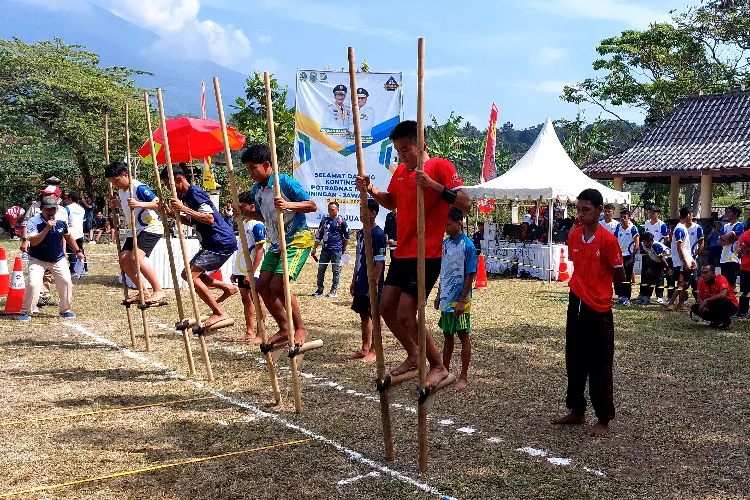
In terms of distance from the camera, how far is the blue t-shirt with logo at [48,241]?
35.9ft

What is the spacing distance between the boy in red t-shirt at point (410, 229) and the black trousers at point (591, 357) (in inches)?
43.8

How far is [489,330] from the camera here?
10602mm

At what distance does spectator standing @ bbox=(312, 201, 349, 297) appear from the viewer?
14.2 meters

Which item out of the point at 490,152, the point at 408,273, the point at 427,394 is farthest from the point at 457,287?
the point at 490,152

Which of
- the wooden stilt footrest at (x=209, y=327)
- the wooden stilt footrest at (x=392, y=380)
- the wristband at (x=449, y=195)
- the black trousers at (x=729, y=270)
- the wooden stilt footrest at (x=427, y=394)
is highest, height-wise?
the wristband at (x=449, y=195)

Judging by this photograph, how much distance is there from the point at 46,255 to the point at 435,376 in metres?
7.98

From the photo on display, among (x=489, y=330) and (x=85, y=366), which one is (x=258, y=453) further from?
(x=489, y=330)

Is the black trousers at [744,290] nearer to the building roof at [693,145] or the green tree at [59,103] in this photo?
the building roof at [693,145]

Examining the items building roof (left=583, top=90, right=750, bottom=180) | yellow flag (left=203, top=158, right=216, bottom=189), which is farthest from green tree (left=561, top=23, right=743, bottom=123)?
yellow flag (left=203, top=158, right=216, bottom=189)

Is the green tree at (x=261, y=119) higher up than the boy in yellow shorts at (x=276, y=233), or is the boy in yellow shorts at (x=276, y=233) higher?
the green tree at (x=261, y=119)

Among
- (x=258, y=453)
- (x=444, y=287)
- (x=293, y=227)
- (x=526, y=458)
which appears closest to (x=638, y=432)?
(x=526, y=458)

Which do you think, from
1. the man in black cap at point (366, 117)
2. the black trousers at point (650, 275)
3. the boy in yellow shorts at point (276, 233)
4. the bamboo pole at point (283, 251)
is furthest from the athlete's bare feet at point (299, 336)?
the black trousers at point (650, 275)

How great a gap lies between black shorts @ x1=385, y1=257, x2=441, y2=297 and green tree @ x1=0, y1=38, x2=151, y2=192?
31.0 m

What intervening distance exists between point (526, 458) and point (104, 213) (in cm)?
3585
